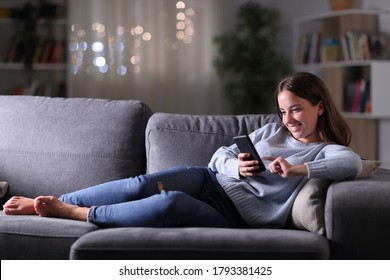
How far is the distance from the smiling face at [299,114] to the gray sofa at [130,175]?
0.28 metres

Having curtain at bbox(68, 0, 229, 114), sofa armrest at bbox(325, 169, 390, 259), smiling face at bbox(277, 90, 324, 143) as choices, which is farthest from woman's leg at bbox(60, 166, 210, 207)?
curtain at bbox(68, 0, 229, 114)

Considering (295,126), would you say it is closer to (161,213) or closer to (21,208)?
(161,213)

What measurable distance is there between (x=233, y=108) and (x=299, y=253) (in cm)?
452

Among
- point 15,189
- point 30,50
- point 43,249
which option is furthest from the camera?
point 30,50

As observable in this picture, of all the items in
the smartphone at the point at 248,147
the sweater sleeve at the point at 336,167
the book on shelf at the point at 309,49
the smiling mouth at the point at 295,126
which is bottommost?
the sweater sleeve at the point at 336,167

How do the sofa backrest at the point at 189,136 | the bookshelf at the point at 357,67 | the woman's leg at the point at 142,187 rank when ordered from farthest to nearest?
1. the bookshelf at the point at 357,67
2. the sofa backrest at the point at 189,136
3. the woman's leg at the point at 142,187

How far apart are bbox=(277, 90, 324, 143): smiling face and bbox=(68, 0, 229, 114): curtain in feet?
13.6

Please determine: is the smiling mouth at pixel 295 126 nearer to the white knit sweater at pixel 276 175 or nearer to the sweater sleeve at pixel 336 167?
the white knit sweater at pixel 276 175

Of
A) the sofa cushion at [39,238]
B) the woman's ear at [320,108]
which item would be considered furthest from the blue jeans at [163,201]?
the woman's ear at [320,108]

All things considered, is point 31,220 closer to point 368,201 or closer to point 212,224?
point 212,224

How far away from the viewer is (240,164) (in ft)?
8.12

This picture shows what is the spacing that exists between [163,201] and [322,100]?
2.32 feet

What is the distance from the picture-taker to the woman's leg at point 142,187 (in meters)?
2.49

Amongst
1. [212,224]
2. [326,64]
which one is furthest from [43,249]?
[326,64]
